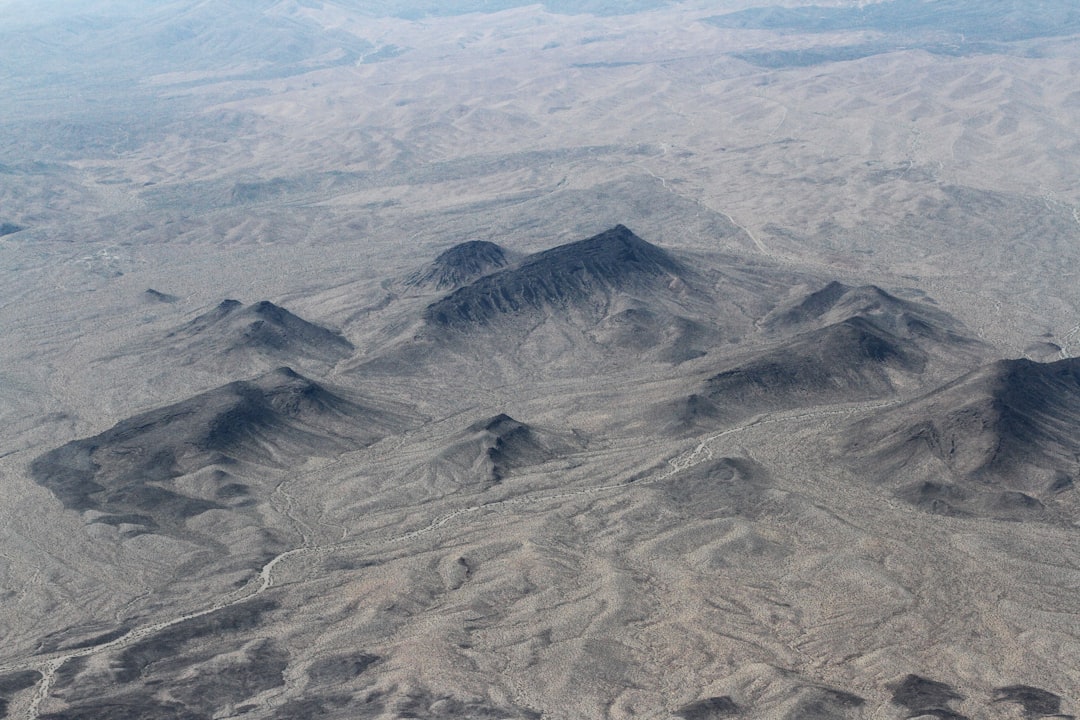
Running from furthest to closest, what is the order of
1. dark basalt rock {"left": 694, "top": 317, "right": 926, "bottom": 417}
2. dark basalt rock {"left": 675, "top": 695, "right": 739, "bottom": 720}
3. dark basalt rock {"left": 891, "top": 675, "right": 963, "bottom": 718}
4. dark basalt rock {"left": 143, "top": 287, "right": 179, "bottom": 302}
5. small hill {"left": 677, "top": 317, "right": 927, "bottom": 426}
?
dark basalt rock {"left": 143, "top": 287, "right": 179, "bottom": 302} < dark basalt rock {"left": 694, "top": 317, "right": 926, "bottom": 417} < small hill {"left": 677, "top": 317, "right": 927, "bottom": 426} < dark basalt rock {"left": 675, "top": 695, "right": 739, "bottom": 720} < dark basalt rock {"left": 891, "top": 675, "right": 963, "bottom": 718}

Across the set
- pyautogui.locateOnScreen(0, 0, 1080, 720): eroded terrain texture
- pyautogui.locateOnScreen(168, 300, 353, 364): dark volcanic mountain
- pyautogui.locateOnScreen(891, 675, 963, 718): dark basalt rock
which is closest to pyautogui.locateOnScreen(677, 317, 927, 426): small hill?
pyautogui.locateOnScreen(0, 0, 1080, 720): eroded terrain texture

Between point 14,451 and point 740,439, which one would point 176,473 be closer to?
point 14,451

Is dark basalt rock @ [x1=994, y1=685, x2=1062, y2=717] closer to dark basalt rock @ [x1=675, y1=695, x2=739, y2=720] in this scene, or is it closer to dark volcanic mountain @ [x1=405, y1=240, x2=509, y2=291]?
dark basalt rock @ [x1=675, y1=695, x2=739, y2=720]

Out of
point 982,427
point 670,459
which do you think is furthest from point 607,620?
point 982,427

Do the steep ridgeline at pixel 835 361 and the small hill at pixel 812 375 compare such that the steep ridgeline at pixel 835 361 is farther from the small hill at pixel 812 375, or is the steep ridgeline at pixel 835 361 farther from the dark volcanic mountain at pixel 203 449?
the dark volcanic mountain at pixel 203 449

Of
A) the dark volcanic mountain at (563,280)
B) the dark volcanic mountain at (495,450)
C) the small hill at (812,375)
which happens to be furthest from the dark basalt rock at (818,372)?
the dark volcanic mountain at (563,280)

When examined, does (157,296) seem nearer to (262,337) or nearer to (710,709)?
(262,337)
